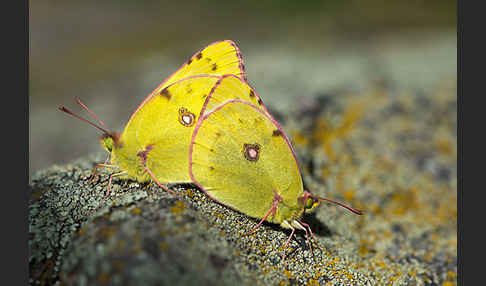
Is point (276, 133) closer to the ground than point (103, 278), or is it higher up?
higher up

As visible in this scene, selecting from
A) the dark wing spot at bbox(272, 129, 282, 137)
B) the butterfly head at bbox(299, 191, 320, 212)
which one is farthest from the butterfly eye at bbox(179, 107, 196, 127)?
the butterfly head at bbox(299, 191, 320, 212)

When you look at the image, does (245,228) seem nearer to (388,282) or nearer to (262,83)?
(388,282)

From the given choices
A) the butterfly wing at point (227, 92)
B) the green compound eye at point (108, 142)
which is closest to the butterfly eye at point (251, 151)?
the butterfly wing at point (227, 92)

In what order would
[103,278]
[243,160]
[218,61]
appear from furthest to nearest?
[218,61] < [243,160] < [103,278]

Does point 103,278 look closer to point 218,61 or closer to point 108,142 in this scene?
point 108,142

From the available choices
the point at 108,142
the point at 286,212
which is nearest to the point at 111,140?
the point at 108,142

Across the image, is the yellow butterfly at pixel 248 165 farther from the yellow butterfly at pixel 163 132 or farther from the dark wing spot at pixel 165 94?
the dark wing spot at pixel 165 94

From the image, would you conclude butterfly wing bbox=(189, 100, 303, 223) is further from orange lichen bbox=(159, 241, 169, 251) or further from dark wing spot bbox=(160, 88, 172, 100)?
orange lichen bbox=(159, 241, 169, 251)
